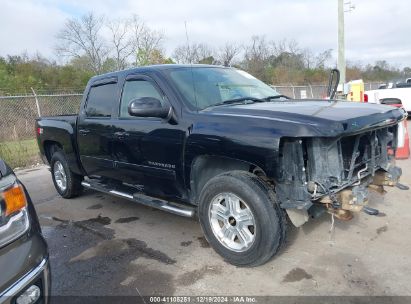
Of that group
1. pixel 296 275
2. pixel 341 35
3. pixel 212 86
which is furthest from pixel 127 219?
pixel 341 35

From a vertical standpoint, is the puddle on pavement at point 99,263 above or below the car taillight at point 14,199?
below

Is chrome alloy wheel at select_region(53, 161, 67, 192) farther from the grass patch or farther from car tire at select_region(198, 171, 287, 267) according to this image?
the grass patch

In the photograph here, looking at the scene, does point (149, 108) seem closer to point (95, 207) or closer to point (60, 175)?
point (95, 207)

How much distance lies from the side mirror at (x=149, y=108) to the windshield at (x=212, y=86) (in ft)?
0.89

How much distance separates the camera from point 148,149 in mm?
4250

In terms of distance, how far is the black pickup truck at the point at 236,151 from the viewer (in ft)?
10.6

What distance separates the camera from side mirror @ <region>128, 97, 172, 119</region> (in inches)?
152

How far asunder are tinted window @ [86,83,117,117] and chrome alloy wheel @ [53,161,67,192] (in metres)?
1.41

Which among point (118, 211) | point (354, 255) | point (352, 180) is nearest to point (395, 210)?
point (354, 255)

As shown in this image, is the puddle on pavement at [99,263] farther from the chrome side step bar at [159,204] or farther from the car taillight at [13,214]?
the car taillight at [13,214]

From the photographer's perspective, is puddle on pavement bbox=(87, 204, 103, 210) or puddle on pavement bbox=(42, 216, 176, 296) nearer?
puddle on pavement bbox=(42, 216, 176, 296)

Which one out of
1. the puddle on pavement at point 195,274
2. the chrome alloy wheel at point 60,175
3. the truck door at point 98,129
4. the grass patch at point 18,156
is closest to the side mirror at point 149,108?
the truck door at point 98,129

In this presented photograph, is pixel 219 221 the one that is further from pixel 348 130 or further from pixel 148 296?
pixel 348 130

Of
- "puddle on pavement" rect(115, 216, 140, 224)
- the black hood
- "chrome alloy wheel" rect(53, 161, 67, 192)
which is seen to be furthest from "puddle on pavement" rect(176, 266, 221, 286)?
"chrome alloy wheel" rect(53, 161, 67, 192)
